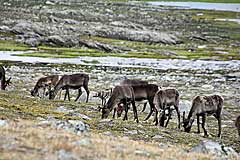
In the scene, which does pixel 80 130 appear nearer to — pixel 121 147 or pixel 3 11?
pixel 121 147

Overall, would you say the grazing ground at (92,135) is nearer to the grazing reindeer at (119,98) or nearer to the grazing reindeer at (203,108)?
the grazing reindeer at (203,108)

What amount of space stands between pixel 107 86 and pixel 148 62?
84.0ft

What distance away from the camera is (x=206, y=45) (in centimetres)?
9588

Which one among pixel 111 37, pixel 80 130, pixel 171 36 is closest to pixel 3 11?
pixel 111 37

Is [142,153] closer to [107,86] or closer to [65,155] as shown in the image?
[65,155]

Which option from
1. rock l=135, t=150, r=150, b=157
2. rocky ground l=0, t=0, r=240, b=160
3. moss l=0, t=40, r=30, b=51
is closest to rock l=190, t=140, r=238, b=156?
rocky ground l=0, t=0, r=240, b=160

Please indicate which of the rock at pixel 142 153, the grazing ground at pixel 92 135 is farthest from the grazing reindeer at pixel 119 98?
the rock at pixel 142 153

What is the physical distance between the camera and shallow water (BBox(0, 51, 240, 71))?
59312 mm

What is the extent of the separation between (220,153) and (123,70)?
3752 centimetres

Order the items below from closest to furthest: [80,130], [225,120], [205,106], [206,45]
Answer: [80,130]
[205,106]
[225,120]
[206,45]

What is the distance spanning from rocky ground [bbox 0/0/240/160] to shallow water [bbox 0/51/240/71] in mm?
1204

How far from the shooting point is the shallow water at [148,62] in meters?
59.3

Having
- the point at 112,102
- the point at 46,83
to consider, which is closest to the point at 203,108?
the point at 112,102

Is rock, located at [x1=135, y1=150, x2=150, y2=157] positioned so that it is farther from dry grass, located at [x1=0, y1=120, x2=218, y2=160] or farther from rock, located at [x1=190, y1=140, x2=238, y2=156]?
rock, located at [x1=190, y1=140, x2=238, y2=156]
